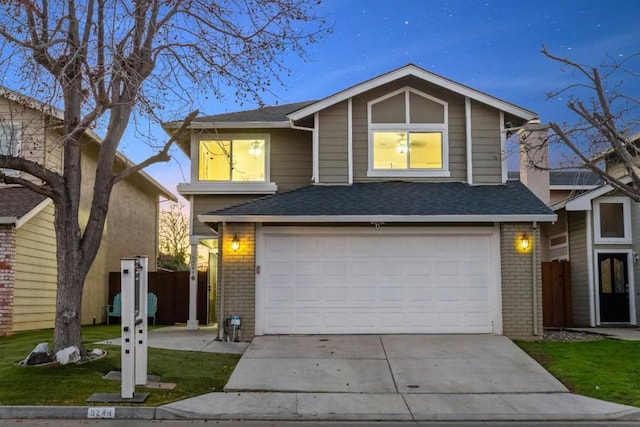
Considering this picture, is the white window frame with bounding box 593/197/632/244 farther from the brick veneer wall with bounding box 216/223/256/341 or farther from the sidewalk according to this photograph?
the brick veneer wall with bounding box 216/223/256/341

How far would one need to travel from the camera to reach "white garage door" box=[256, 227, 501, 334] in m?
13.7

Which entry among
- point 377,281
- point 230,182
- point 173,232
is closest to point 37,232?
point 230,182

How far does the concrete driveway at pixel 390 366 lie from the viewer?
995 centimetres

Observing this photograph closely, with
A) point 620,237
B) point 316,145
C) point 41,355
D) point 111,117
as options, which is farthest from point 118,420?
point 620,237

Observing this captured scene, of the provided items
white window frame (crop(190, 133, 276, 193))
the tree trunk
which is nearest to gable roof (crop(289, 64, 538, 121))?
white window frame (crop(190, 133, 276, 193))

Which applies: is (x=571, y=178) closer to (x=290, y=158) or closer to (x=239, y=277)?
(x=290, y=158)

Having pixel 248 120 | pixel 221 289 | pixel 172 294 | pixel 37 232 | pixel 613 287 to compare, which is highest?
pixel 248 120

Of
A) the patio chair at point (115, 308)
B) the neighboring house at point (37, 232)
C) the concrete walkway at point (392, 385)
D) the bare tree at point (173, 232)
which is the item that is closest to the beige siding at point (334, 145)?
the concrete walkway at point (392, 385)

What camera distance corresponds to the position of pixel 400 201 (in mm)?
14211

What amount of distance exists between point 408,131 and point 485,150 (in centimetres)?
195

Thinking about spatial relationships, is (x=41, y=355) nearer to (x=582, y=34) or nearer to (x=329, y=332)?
(x=329, y=332)

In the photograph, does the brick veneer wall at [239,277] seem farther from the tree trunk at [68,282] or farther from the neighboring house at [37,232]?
the neighboring house at [37,232]

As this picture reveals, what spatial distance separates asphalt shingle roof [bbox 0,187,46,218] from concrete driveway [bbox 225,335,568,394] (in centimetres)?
725

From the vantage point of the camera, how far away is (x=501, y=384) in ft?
33.3
